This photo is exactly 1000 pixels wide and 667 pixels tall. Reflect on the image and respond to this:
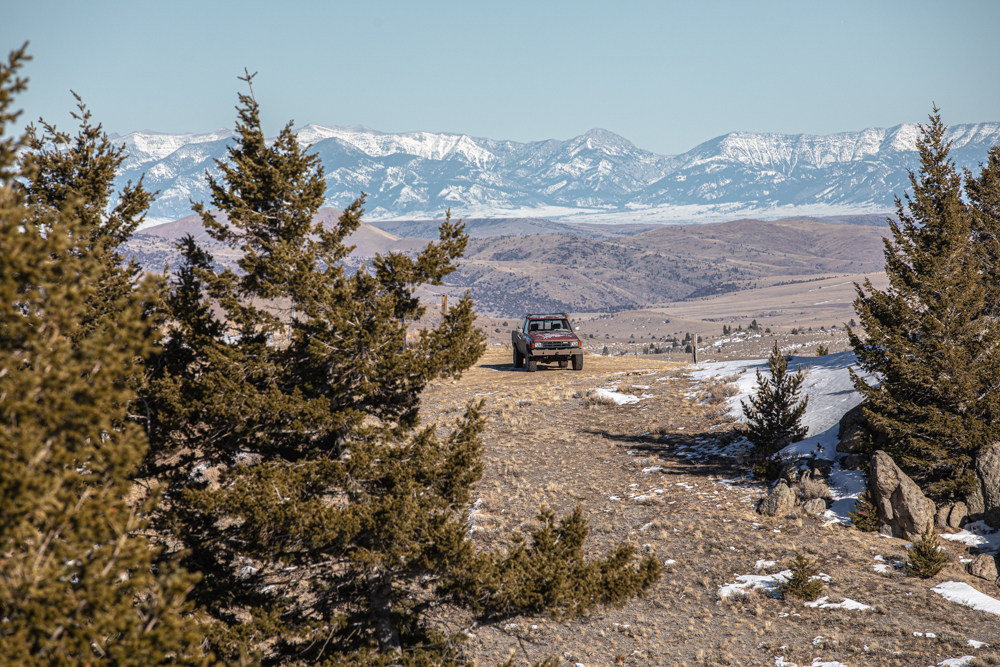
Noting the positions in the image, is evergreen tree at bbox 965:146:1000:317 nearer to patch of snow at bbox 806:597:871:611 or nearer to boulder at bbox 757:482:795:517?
boulder at bbox 757:482:795:517

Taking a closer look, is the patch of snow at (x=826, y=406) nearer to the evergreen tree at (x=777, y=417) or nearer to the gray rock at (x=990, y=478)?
the evergreen tree at (x=777, y=417)

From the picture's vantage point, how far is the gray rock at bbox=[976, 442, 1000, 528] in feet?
37.5

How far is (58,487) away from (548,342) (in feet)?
78.4

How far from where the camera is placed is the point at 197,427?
296 inches

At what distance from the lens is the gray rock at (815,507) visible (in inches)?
504

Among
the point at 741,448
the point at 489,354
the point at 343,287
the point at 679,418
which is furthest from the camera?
the point at 489,354

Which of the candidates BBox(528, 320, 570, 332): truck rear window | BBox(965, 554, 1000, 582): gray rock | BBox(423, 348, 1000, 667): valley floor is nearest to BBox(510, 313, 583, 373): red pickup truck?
BBox(528, 320, 570, 332): truck rear window

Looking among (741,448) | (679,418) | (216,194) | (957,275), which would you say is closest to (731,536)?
(741,448)

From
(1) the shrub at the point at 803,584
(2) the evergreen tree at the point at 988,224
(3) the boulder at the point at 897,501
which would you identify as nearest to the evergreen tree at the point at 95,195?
(1) the shrub at the point at 803,584

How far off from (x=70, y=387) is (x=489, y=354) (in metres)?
32.9

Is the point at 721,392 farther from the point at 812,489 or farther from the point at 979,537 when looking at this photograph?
the point at 979,537

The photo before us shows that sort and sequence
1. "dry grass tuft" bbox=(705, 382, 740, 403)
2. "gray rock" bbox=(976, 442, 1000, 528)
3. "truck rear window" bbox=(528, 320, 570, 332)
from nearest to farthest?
"gray rock" bbox=(976, 442, 1000, 528)
"dry grass tuft" bbox=(705, 382, 740, 403)
"truck rear window" bbox=(528, 320, 570, 332)

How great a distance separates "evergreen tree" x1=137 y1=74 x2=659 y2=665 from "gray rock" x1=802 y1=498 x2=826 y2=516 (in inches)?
274

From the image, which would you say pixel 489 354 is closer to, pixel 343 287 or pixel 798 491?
pixel 798 491
